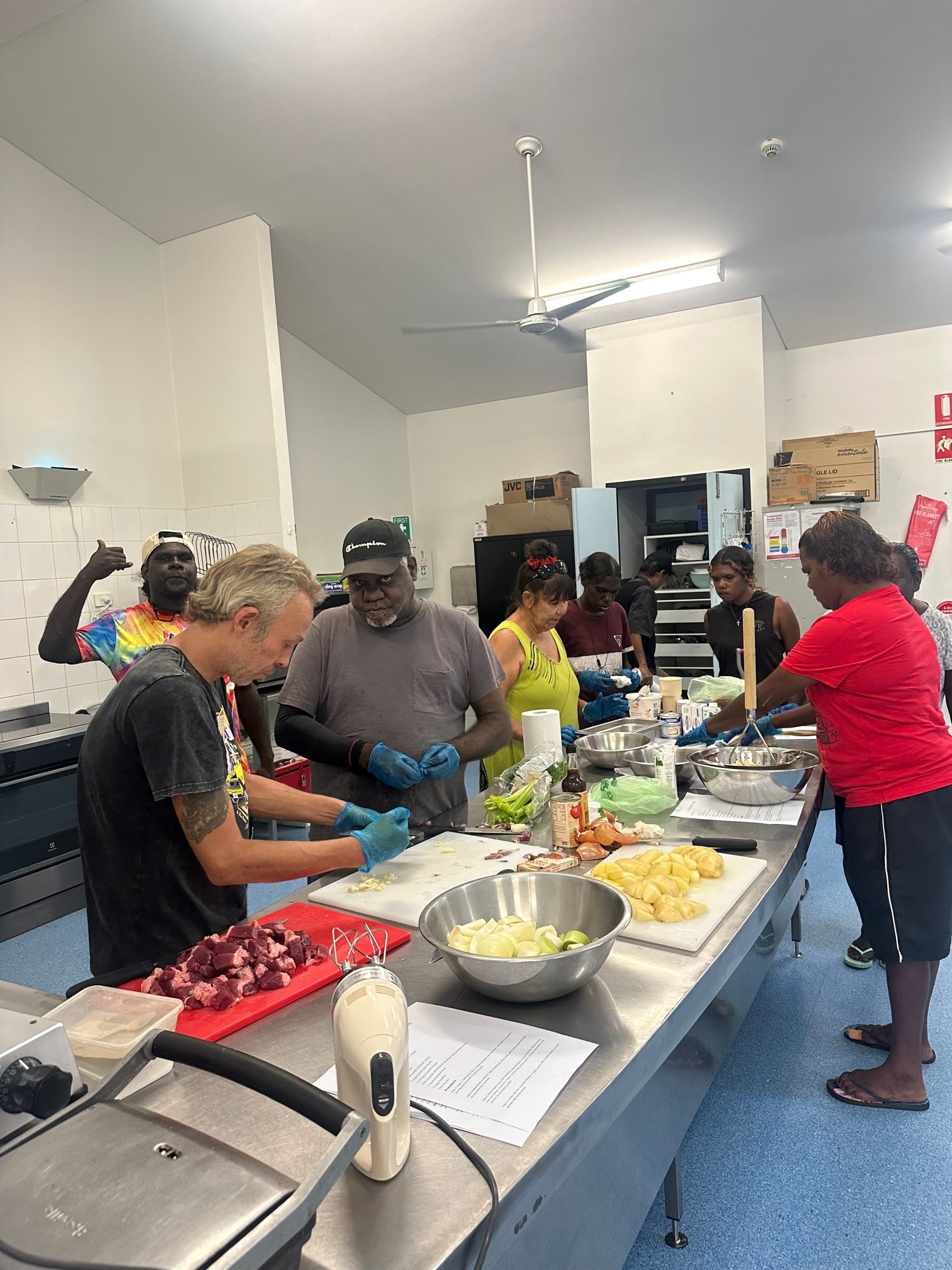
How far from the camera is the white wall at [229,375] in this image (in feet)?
17.7

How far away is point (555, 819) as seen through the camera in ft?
6.74

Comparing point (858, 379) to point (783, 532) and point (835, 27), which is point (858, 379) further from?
point (835, 27)

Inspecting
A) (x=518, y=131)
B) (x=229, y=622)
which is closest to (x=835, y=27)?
(x=518, y=131)

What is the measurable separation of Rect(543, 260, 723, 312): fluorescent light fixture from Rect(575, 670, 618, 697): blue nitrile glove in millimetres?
2694

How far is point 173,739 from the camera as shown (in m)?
1.46

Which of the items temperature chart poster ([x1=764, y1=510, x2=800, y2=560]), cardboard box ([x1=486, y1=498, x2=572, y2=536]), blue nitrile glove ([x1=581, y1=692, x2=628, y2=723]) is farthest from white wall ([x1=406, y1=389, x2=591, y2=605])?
blue nitrile glove ([x1=581, y1=692, x2=628, y2=723])

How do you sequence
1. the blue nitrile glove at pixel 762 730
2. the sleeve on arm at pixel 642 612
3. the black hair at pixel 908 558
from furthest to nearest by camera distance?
the sleeve on arm at pixel 642 612, the black hair at pixel 908 558, the blue nitrile glove at pixel 762 730

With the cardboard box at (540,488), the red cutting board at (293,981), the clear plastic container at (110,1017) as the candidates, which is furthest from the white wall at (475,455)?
the clear plastic container at (110,1017)

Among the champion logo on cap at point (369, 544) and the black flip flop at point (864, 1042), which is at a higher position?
the champion logo on cap at point (369, 544)

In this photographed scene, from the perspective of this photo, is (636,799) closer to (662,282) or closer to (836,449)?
(662,282)

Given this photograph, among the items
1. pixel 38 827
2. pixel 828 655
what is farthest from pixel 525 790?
pixel 38 827

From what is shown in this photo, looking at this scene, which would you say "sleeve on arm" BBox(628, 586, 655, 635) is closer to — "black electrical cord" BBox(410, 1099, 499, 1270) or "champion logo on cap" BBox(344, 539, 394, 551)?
"champion logo on cap" BBox(344, 539, 394, 551)

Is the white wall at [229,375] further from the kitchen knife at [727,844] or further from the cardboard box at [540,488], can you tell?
the kitchen knife at [727,844]

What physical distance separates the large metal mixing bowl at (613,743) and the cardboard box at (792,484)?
365 cm
